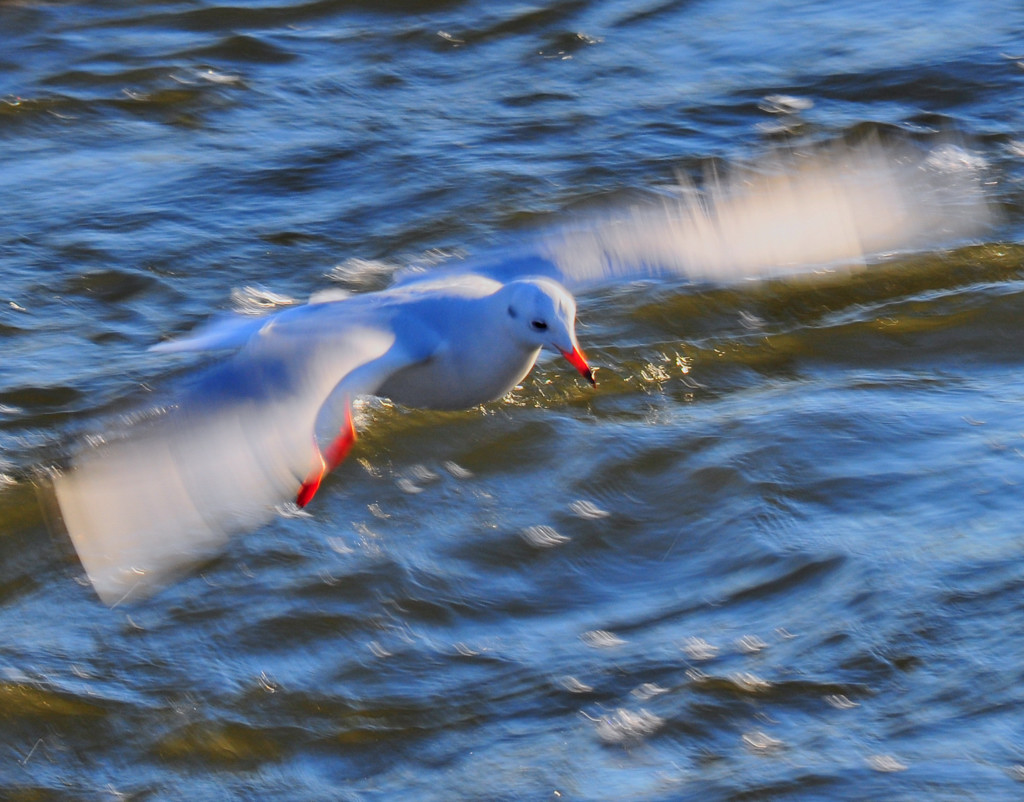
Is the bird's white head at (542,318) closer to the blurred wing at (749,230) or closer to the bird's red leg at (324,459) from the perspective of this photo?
the blurred wing at (749,230)

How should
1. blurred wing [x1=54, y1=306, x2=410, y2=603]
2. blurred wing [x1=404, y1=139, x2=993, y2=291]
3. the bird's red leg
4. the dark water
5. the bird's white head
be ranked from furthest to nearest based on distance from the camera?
1. blurred wing [x1=404, y1=139, x2=993, y2=291]
2. the bird's white head
3. the dark water
4. the bird's red leg
5. blurred wing [x1=54, y1=306, x2=410, y2=603]

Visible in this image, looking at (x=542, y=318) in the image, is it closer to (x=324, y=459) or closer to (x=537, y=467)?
(x=537, y=467)

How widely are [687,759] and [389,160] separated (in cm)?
389

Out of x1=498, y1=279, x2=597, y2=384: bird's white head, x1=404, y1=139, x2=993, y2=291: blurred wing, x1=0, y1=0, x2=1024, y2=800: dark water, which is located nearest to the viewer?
x1=0, y1=0, x2=1024, y2=800: dark water

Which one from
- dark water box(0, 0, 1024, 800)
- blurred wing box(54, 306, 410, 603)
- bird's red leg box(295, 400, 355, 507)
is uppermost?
blurred wing box(54, 306, 410, 603)

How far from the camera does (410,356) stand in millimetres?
3744

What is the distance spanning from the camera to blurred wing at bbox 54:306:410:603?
2996 millimetres

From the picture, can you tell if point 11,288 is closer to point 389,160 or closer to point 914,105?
point 389,160

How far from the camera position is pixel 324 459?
3232mm

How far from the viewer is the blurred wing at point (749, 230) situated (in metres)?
4.09

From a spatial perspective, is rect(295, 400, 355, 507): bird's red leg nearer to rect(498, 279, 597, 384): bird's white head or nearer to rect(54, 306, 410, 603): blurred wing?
rect(54, 306, 410, 603): blurred wing

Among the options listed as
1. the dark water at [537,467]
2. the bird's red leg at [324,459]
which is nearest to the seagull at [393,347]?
the bird's red leg at [324,459]

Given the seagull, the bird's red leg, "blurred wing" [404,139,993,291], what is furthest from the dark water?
the bird's red leg

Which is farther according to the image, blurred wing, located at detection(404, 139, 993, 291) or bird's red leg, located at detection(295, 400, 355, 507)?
blurred wing, located at detection(404, 139, 993, 291)
